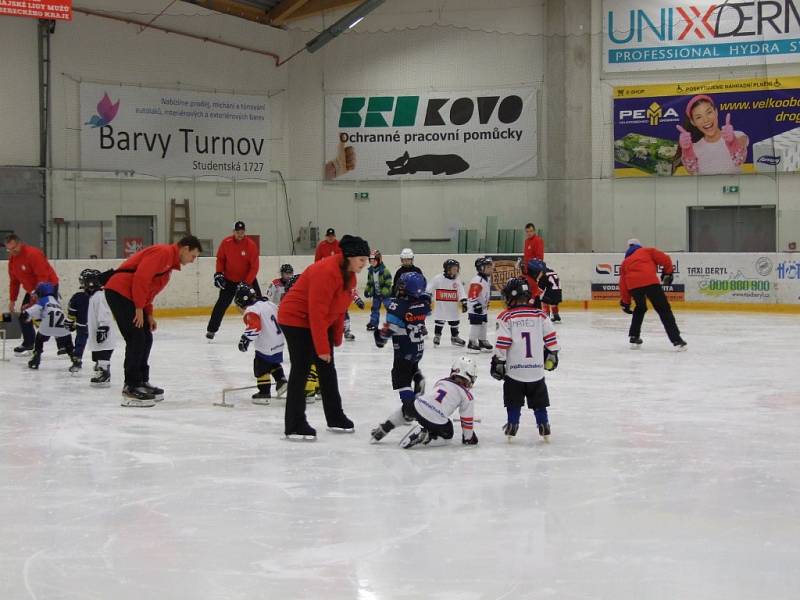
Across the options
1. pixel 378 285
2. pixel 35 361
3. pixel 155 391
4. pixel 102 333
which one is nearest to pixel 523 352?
pixel 155 391

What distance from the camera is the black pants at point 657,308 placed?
11641 mm

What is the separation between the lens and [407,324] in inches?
271

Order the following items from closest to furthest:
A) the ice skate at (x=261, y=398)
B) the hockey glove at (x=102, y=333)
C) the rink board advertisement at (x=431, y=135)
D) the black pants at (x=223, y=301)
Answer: the ice skate at (x=261, y=398)
the hockey glove at (x=102, y=333)
the black pants at (x=223, y=301)
the rink board advertisement at (x=431, y=135)

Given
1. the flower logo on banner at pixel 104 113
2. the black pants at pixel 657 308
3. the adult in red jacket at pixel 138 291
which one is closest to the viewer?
the adult in red jacket at pixel 138 291

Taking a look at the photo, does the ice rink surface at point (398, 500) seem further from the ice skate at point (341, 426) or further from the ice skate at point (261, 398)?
the ice skate at point (341, 426)

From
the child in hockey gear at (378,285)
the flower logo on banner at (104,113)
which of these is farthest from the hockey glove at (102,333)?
the flower logo on banner at (104,113)

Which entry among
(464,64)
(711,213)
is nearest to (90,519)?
(711,213)

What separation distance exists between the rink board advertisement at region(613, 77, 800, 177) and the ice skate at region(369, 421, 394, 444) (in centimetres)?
1541

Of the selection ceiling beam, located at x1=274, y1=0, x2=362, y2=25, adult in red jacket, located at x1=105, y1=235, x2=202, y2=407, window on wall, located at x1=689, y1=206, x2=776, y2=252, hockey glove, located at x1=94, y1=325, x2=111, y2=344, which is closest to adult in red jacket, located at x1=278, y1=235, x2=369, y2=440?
adult in red jacket, located at x1=105, y1=235, x2=202, y2=407

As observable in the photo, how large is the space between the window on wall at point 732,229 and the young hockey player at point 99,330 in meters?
13.3

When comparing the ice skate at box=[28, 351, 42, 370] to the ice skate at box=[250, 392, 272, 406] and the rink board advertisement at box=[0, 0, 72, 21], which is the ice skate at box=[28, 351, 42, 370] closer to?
the ice skate at box=[250, 392, 272, 406]

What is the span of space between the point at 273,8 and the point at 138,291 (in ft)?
52.6

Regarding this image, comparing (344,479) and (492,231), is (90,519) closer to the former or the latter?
(344,479)

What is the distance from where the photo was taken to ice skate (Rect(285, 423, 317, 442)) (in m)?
6.47
